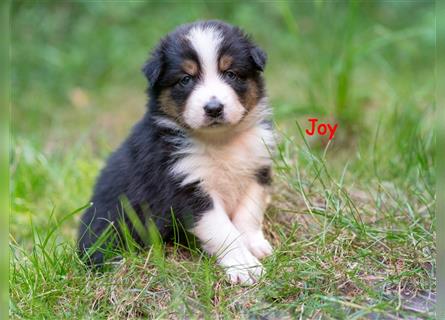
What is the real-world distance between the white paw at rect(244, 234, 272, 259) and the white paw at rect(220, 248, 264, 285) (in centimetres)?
11

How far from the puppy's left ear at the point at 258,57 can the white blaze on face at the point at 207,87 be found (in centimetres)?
27

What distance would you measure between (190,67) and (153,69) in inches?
10.3

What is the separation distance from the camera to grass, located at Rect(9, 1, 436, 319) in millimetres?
3865

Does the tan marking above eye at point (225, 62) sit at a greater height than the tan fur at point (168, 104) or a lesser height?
greater

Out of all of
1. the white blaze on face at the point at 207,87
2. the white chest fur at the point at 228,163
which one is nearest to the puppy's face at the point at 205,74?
the white blaze on face at the point at 207,87

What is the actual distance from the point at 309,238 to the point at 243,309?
33.5 inches

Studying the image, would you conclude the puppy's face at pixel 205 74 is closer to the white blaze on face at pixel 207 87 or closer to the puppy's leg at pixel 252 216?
the white blaze on face at pixel 207 87

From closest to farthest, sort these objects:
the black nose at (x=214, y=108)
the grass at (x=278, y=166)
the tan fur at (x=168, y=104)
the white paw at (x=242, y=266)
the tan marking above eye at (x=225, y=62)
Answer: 1. the grass at (x=278, y=166)
2. the white paw at (x=242, y=266)
3. the black nose at (x=214, y=108)
4. the tan marking above eye at (x=225, y=62)
5. the tan fur at (x=168, y=104)

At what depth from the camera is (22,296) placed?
3965 mm

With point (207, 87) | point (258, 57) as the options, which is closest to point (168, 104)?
point (207, 87)

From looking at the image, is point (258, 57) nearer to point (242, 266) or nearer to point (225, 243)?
point (225, 243)

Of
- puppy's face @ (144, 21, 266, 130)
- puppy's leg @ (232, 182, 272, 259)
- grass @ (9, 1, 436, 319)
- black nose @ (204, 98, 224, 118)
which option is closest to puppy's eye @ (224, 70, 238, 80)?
puppy's face @ (144, 21, 266, 130)

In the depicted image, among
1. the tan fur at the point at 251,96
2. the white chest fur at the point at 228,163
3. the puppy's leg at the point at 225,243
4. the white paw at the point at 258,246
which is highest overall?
the tan fur at the point at 251,96

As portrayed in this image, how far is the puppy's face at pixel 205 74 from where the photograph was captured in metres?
4.27
